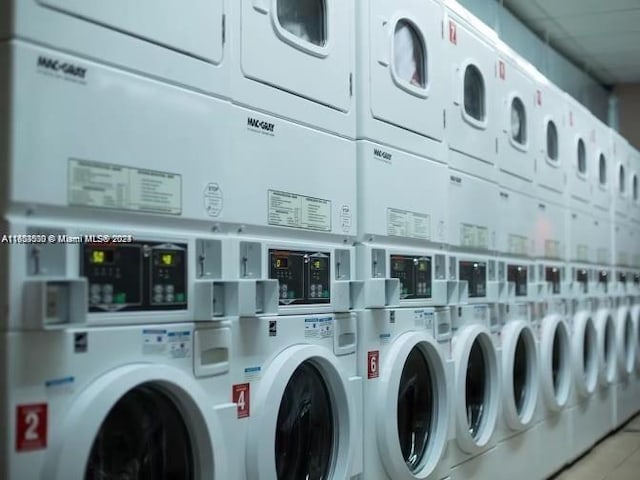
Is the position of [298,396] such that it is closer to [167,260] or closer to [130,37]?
[167,260]

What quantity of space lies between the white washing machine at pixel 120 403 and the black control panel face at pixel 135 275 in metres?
0.06

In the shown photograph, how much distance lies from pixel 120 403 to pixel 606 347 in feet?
17.1

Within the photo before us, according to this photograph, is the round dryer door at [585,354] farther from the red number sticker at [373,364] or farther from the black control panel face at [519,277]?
the red number sticker at [373,364]

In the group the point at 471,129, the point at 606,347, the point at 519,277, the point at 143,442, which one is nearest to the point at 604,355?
the point at 606,347

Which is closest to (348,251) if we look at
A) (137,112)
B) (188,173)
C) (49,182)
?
(188,173)

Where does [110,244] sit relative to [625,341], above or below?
above

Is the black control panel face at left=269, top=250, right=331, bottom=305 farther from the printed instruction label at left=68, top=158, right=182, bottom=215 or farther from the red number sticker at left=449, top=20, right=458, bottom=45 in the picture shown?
the red number sticker at left=449, top=20, right=458, bottom=45

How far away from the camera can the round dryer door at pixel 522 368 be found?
3840 mm

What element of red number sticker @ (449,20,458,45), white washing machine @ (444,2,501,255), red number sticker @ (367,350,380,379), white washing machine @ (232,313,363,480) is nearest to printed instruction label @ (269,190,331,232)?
white washing machine @ (232,313,363,480)

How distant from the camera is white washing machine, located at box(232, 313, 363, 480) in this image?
2016mm

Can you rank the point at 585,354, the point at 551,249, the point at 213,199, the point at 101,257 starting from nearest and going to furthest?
the point at 101,257, the point at 213,199, the point at 551,249, the point at 585,354

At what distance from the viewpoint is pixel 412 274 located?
296cm

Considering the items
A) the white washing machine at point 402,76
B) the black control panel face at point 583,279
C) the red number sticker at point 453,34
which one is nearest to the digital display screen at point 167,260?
the white washing machine at point 402,76

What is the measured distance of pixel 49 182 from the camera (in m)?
1.53
